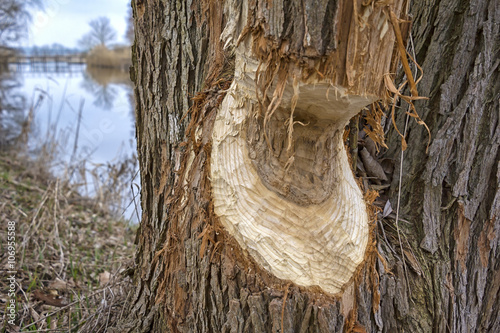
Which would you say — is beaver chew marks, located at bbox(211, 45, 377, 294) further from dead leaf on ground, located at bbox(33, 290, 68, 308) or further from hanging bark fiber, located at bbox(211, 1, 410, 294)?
dead leaf on ground, located at bbox(33, 290, 68, 308)

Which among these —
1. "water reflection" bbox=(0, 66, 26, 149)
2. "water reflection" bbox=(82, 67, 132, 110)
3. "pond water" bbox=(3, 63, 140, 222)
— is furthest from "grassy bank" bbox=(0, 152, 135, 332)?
"water reflection" bbox=(82, 67, 132, 110)

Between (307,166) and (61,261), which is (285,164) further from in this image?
(61,261)

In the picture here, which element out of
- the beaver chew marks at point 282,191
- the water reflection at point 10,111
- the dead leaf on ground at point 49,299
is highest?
the beaver chew marks at point 282,191

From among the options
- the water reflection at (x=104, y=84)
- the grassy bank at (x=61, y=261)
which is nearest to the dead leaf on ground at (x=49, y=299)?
the grassy bank at (x=61, y=261)

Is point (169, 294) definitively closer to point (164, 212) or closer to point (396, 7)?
point (164, 212)

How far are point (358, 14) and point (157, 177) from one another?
3.09 feet

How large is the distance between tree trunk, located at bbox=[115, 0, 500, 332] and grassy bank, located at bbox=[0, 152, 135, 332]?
0.48 meters

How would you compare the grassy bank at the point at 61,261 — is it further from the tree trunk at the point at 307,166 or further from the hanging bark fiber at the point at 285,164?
the hanging bark fiber at the point at 285,164

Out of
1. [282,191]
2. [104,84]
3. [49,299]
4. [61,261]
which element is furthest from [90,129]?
[104,84]

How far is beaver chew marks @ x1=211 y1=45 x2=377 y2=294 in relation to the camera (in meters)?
1.10

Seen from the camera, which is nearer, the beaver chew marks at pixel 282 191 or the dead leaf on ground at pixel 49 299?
the beaver chew marks at pixel 282 191

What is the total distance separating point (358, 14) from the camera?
0.87m

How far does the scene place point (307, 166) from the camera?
1.16 meters

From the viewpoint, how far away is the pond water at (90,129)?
4055mm
